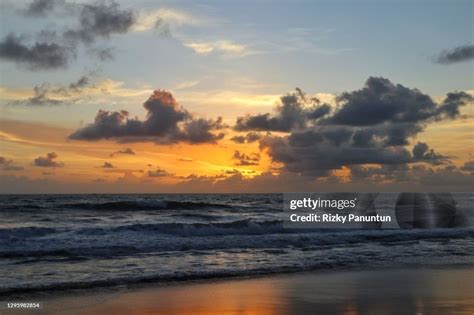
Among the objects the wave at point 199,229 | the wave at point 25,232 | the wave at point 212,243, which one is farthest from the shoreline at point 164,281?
the wave at point 25,232

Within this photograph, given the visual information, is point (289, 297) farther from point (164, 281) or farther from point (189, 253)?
point (189, 253)

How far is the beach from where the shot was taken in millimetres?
9781

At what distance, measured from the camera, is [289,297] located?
35.8ft

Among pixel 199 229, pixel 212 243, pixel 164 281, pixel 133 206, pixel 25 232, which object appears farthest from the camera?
pixel 133 206

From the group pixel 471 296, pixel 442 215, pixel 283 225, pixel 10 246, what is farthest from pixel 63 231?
pixel 442 215

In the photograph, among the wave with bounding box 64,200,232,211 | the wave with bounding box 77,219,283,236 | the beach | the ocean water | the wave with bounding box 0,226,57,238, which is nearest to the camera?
the beach

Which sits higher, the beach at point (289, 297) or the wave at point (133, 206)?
the wave at point (133, 206)

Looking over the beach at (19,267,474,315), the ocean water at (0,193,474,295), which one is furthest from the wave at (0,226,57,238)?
the beach at (19,267,474,315)

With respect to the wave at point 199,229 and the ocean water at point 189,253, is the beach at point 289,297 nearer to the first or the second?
the ocean water at point 189,253

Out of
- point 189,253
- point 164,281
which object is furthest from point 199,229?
point 164,281

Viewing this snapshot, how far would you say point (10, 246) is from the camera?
18859 mm

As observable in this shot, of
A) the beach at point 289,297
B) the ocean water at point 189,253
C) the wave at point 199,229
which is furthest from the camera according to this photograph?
the wave at point 199,229

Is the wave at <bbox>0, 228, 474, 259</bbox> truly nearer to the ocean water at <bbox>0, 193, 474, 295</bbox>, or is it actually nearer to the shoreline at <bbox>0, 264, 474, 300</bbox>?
the ocean water at <bbox>0, 193, 474, 295</bbox>

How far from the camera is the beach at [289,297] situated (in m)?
9.78
